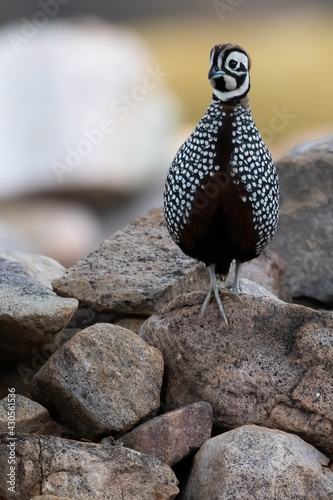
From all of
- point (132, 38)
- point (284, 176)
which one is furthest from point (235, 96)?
point (132, 38)

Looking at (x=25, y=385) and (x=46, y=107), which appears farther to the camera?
(x=46, y=107)

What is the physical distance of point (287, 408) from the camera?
4.11 meters

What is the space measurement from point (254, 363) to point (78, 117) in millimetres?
5012

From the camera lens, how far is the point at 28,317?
4.11 metres

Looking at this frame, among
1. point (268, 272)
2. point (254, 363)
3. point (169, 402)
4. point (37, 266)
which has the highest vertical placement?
point (268, 272)

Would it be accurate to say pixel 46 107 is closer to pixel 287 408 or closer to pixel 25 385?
pixel 25 385

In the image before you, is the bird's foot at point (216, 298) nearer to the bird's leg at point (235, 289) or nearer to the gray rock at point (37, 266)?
the bird's leg at point (235, 289)

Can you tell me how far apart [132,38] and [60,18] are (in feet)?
2.39

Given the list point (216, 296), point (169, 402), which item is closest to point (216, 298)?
point (216, 296)

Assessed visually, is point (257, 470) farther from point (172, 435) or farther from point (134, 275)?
point (134, 275)

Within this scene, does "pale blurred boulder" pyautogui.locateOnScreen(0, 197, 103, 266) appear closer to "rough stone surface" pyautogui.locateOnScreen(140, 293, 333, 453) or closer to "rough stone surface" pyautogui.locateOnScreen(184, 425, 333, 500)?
"rough stone surface" pyautogui.locateOnScreen(140, 293, 333, 453)

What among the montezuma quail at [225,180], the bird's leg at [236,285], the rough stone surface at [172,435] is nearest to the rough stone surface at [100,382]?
the rough stone surface at [172,435]

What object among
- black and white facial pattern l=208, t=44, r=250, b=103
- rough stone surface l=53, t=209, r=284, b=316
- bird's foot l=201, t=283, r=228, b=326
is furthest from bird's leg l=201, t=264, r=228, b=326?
black and white facial pattern l=208, t=44, r=250, b=103

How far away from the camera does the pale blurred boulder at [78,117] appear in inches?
338
